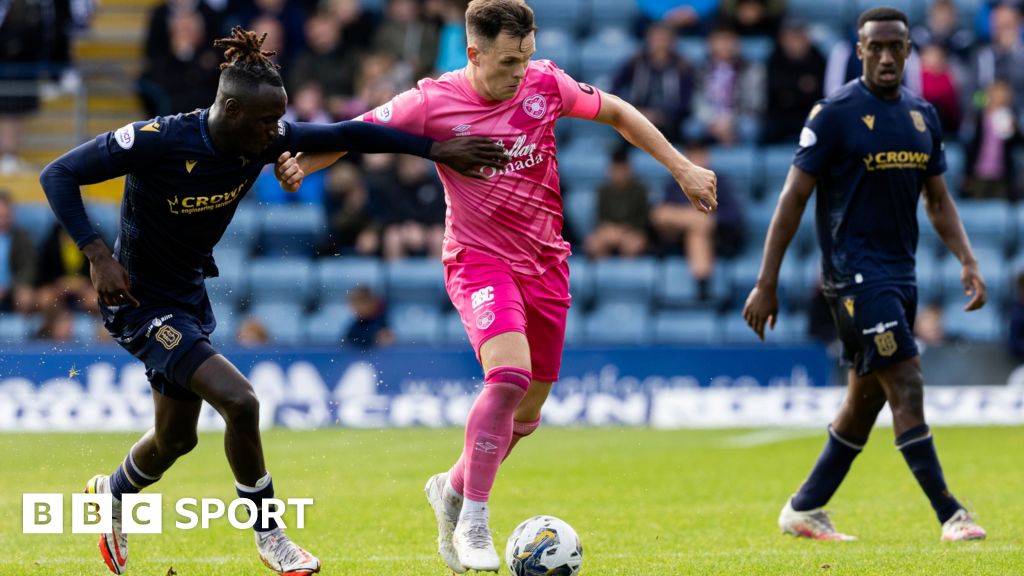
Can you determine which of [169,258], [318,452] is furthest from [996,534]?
[318,452]

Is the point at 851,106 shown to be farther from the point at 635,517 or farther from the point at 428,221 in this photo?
the point at 428,221

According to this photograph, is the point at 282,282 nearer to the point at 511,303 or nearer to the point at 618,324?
the point at 618,324

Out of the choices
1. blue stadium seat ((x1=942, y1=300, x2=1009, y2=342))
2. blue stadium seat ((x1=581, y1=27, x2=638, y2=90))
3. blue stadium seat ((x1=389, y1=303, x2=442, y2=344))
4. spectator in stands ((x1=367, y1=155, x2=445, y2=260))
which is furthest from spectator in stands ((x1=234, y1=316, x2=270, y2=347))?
blue stadium seat ((x1=942, y1=300, x2=1009, y2=342))

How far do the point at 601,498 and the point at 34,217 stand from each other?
10.6 metres

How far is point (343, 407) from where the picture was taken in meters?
16.1


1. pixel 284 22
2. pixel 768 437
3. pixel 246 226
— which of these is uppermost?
pixel 284 22

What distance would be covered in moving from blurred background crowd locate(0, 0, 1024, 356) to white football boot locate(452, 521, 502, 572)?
9.80 metres

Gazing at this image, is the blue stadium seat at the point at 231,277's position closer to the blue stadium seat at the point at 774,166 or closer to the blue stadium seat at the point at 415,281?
the blue stadium seat at the point at 415,281

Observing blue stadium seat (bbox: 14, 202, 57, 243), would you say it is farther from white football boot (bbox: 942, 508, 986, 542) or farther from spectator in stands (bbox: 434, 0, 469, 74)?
white football boot (bbox: 942, 508, 986, 542)

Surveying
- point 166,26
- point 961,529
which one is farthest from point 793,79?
point 961,529

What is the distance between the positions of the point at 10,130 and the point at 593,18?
780 centimetres

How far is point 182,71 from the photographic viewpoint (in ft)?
60.8

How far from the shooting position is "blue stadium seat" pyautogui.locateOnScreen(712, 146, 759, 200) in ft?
63.4

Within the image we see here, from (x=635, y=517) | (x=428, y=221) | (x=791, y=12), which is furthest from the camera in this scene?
(x=791, y=12)
